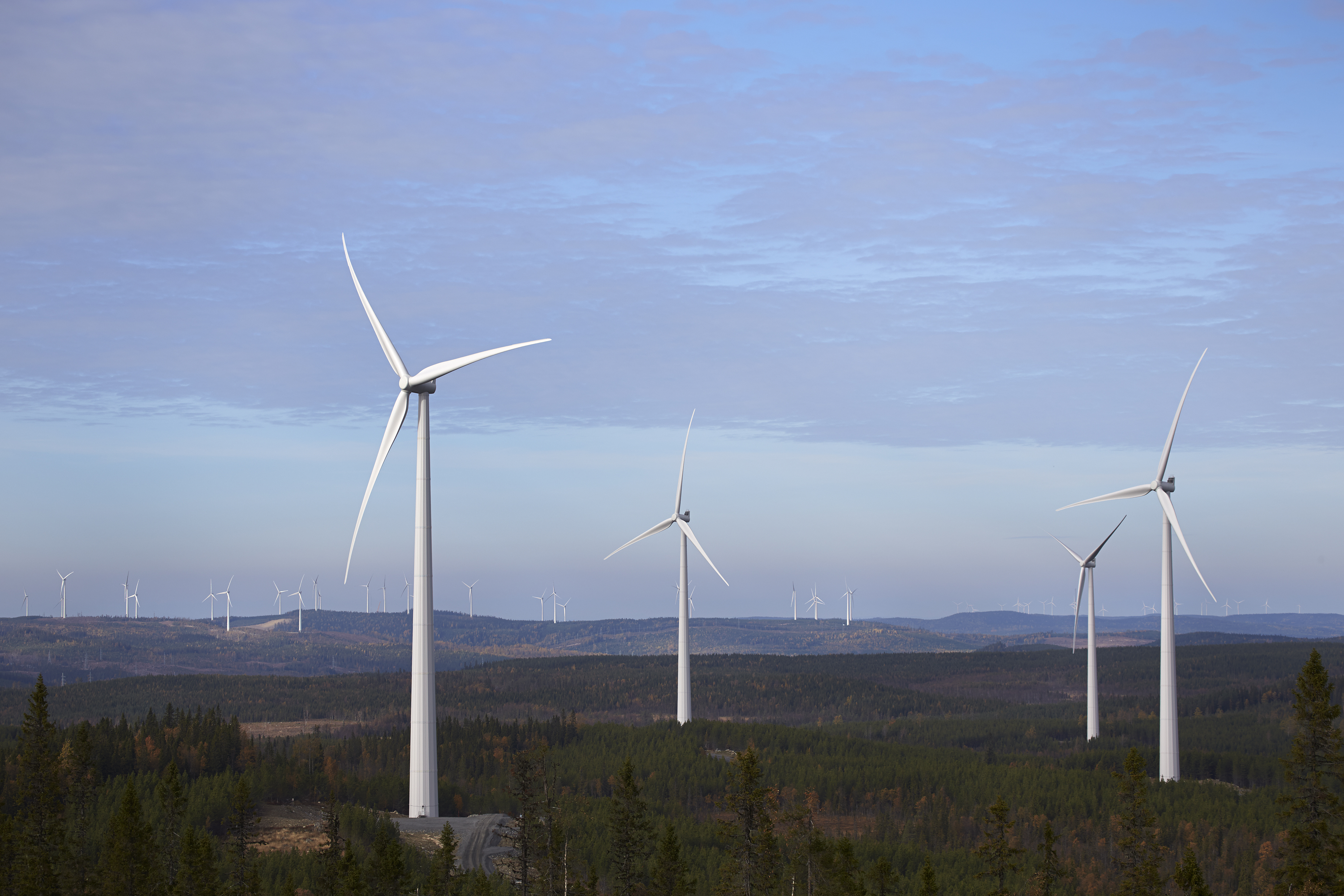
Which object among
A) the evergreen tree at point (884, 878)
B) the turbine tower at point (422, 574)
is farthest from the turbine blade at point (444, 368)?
the evergreen tree at point (884, 878)

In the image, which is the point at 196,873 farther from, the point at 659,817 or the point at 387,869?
the point at 659,817

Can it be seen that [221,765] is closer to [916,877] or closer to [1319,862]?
[916,877]

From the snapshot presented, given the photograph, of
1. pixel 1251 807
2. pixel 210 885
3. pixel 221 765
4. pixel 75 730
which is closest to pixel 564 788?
pixel 221 765

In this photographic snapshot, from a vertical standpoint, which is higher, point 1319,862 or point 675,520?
point 675,520

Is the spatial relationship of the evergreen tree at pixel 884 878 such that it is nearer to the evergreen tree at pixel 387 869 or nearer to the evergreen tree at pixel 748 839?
the evergreen tree at pixel 748 839

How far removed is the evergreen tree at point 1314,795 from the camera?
59281mm

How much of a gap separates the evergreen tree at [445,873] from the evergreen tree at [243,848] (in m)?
10.2

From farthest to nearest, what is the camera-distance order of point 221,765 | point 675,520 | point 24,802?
point 675,520
point 221,765
point 24,802

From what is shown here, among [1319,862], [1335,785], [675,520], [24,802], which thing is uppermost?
[675,520]

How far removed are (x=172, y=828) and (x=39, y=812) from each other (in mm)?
13343

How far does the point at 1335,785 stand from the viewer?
7539 inches

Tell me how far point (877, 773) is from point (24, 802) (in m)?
112

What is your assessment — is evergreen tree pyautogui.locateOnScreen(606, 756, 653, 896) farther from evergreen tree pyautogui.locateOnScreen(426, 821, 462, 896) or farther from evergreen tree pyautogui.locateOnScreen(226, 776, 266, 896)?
evergreen tree pyautogui.locateOnScreen(226, 776, 266, 896)

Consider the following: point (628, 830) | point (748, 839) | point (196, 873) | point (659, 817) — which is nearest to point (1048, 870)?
point (748, 839)
